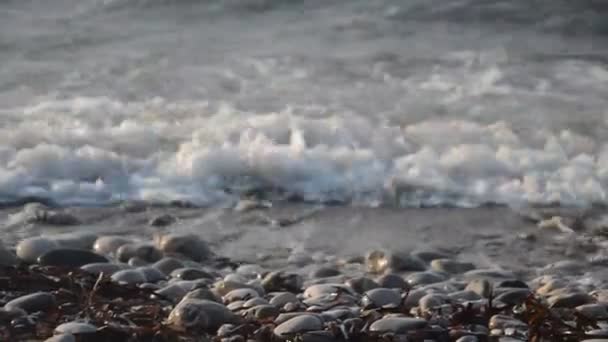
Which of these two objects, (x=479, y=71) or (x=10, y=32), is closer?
(x=479, y=71)

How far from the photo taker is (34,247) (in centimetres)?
388

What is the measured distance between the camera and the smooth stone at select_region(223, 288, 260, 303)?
3504mm

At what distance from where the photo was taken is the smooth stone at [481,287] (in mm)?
3646

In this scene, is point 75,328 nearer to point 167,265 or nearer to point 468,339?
point 167,265

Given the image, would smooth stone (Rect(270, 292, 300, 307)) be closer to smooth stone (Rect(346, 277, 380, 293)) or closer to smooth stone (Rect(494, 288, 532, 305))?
smooth stone (Rect(346, 277, 380, 293))

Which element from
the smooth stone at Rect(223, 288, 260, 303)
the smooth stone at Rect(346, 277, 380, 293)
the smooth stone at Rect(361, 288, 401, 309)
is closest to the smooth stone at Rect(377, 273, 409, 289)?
the smooth stone at Rect(346, 277, 380, 293)

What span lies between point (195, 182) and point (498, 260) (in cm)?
142

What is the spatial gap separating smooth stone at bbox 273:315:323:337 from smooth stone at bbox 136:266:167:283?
2.22 feet

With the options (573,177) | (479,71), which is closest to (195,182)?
(573,177)

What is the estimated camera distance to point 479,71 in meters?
6.80

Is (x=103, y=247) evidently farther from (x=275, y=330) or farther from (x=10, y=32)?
(x=10, y=32)

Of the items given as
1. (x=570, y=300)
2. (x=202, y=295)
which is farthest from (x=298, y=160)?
(x=570, y=300)

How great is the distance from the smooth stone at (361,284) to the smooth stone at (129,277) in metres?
0.67

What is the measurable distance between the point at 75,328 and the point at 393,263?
4.15 ft
